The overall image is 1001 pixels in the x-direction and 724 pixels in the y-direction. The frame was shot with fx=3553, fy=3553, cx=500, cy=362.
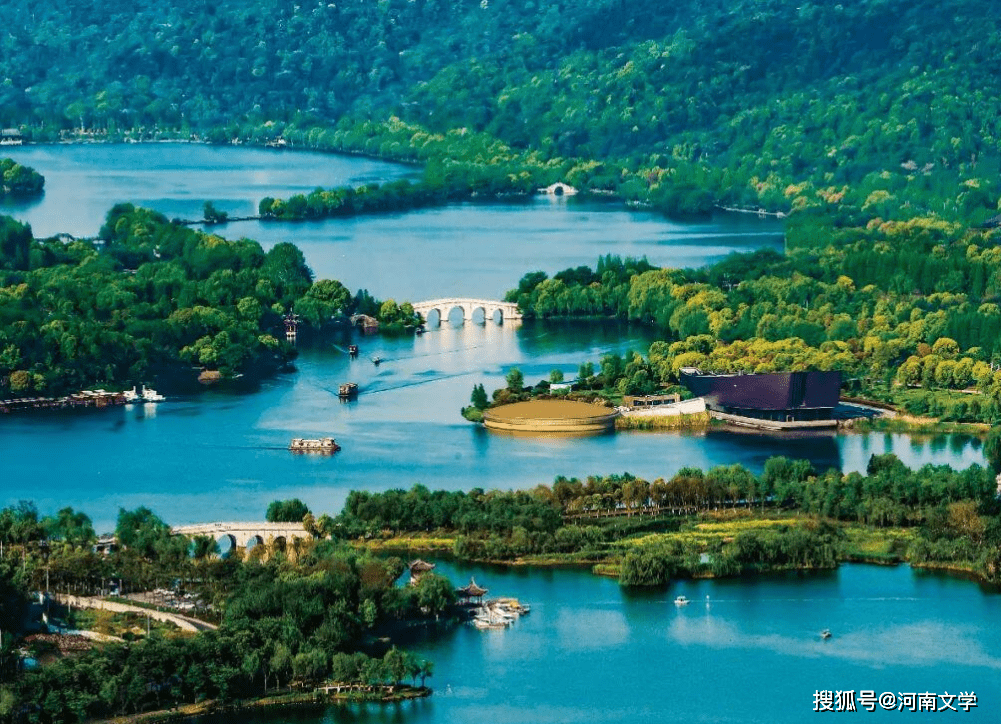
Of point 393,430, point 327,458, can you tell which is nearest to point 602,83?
point 393,430

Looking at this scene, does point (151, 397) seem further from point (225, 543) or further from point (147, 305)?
point (225, 543)

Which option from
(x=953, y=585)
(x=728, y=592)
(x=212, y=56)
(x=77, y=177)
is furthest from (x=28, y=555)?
(x=212, y=56)

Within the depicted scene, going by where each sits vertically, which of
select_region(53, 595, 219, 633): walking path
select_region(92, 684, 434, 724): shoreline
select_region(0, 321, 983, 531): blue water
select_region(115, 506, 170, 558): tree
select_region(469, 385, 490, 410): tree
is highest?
select_region(469, 385, 490, 410): tree

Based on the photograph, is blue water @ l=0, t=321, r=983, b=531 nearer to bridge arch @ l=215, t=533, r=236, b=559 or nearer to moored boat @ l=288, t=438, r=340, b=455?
moored boat @ l=288, t=438, r=340, b=455

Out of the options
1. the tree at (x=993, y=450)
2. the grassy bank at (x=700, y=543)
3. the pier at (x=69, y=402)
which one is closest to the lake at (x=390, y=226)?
the pier at (x=69, y=402)

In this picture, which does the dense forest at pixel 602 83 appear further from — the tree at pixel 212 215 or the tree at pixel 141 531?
the tree at pixel 141 531

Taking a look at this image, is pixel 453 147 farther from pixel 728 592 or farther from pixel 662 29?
pixel 728 592

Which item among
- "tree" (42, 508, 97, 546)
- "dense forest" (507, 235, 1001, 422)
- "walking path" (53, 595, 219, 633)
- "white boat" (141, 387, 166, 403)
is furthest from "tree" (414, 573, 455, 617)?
"white boat" (141, 387, 166, 403)
